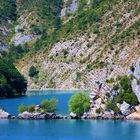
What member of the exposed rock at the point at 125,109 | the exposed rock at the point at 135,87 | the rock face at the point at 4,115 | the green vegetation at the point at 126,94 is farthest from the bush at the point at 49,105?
the exposed rock at the point at 135,87

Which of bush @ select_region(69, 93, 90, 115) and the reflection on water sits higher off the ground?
bush @ select_region(69, 93, 90, 115)

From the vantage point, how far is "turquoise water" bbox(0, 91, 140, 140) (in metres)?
123

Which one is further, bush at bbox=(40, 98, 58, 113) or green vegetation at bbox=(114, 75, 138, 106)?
bush at bbox=(40, 98, 58, 113)

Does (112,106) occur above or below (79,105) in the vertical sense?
below

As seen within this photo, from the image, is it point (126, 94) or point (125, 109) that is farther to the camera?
point (126, 94)

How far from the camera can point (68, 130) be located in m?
132

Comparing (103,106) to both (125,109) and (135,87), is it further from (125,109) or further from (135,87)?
(135,87)

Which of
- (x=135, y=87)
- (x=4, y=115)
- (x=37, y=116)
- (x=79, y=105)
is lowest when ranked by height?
(x=37, y=116)

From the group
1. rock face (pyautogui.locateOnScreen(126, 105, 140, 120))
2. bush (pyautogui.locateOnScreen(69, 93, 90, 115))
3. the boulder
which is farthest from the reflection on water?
bush (pyautogui.locateOnScreen(69, 93, 90, 115))

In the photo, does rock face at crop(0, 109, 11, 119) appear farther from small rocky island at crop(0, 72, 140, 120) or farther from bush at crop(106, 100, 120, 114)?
bush at crop(106, 100, 120, 114)

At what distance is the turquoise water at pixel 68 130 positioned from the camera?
123125 mm

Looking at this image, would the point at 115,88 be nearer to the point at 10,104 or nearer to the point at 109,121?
the point at 109,121

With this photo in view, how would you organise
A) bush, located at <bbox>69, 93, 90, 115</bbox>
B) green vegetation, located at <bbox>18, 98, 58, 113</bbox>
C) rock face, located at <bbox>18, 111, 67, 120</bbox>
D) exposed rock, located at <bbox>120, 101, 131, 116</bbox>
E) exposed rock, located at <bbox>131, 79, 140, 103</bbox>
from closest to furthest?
exposed rock, located at <bbox>120, 101, 131, 116</bbox>, exposed rock, located at <bbox>131, 79, 140, 103</bbox>, rock face, located at <bbox>18, 111, 67, 120</bbox>, bush, located at <bbox>69, 93, 90, 115</bbox>, green vegetation, located at <bbox>18, 98, 58, 113</bbox>

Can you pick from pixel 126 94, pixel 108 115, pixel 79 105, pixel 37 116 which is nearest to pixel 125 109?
pixel 126 94
